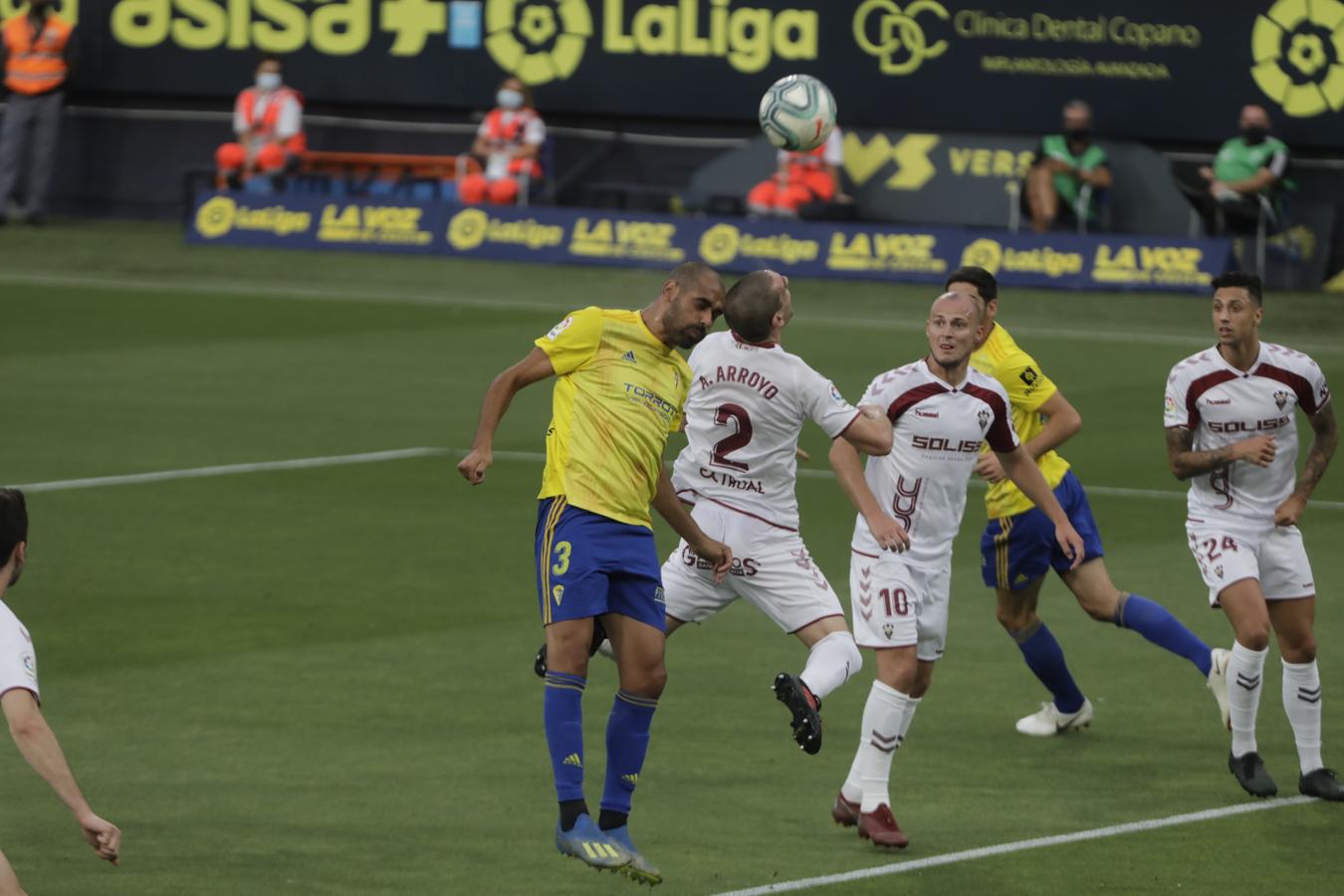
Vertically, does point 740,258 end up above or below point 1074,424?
below

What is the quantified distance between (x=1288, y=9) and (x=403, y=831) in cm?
2445

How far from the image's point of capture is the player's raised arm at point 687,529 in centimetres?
945

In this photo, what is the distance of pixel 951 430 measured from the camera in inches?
380

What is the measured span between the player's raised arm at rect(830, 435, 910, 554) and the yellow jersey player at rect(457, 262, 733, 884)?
661 millimetres

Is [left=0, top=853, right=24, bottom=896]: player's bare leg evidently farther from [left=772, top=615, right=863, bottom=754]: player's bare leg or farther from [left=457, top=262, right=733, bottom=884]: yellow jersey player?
[left=772, top=615, right=863, bottom=754]: player's bare leg

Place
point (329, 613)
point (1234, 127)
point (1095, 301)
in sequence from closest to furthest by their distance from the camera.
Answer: point (329, 613)
point (1095, 301)
point (1234, 127)

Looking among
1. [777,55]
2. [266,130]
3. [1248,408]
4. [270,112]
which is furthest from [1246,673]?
[266,130]

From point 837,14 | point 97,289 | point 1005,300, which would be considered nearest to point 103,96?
point 97,289

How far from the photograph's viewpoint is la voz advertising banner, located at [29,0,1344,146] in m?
31.6

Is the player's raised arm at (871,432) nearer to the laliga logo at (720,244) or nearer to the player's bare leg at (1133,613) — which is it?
the player's bare leg at (1133,613)

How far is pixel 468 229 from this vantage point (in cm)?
3291

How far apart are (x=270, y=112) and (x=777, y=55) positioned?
732 cm

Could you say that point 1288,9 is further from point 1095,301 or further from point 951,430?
point 951,430

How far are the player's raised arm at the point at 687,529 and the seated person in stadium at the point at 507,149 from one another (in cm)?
2380
